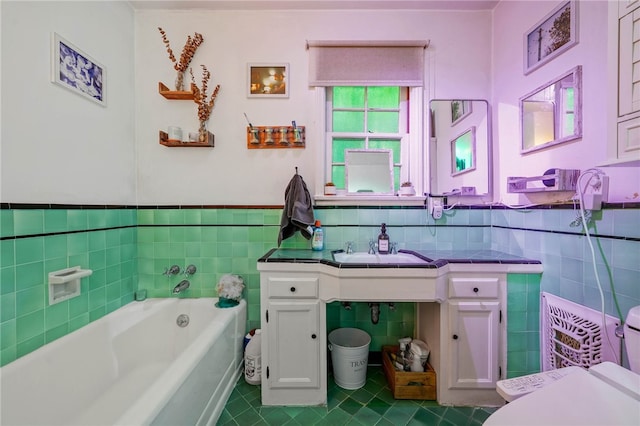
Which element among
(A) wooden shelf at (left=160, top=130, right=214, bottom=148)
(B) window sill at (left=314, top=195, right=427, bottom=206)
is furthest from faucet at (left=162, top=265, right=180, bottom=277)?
(B) window sill at (left=314, top=195, right=427, bottom=206)

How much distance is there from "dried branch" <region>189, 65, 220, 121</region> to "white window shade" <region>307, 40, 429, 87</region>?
28.9 inches

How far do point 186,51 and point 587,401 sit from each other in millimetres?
2688

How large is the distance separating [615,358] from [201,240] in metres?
2.35

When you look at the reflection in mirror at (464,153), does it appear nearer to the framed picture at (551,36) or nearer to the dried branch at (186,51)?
the framed picture at (551,36)

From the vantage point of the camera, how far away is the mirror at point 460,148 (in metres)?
1.84

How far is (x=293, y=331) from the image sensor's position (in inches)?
56.1

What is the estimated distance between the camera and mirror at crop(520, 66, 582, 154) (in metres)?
1.28

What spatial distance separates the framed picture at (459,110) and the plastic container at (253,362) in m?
2.07

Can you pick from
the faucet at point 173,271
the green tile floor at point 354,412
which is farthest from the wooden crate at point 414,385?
the faucet at point 173,271

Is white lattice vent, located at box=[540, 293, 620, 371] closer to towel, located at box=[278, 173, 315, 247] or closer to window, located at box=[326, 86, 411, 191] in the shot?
window, located at box=[326, 86, 411, 191]

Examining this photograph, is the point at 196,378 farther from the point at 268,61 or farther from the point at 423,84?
the point at 423,84

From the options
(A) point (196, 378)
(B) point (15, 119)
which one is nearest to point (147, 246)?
(B) point (15, 119)

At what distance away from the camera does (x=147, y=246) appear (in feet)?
6.11

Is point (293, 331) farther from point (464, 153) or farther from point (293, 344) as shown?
point (464, 153)
